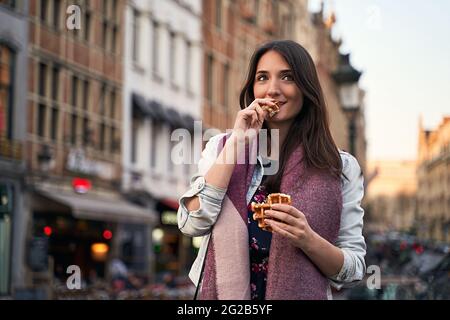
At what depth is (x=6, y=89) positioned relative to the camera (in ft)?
73.5

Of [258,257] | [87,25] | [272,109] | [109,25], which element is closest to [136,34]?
[109,25]

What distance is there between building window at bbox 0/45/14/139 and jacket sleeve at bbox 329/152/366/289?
19.7 metres

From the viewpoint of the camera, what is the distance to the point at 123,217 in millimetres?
26125

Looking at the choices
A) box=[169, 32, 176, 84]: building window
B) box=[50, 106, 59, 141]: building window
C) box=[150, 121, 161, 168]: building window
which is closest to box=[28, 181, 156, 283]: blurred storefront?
box=[50, 106, 59, 141]: building window

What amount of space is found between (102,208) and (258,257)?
22.3 metres

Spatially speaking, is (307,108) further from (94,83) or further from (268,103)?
(94,83)

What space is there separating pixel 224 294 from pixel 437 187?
68.9 ft

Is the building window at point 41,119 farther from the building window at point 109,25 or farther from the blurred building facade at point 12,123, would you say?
the building window at point 109,25

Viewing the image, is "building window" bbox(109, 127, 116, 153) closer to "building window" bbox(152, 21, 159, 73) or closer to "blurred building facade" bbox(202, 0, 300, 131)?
"building window" bbox(152, 21, 159, 73)

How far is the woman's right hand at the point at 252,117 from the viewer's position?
9.20 ft

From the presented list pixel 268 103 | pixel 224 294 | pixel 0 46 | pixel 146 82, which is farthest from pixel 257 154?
pixel 146 82

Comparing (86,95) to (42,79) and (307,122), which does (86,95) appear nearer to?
(42,79)

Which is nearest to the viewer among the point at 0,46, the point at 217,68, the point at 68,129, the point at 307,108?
the point at 307,108

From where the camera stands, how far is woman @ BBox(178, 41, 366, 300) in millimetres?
2684
